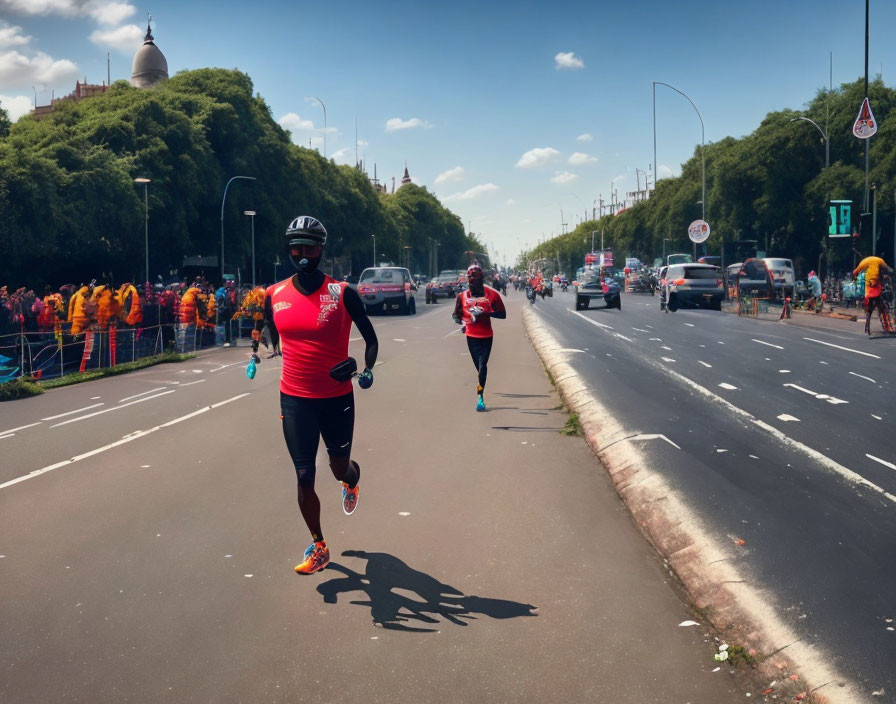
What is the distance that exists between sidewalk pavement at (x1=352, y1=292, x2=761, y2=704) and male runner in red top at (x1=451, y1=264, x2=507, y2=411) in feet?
2.89

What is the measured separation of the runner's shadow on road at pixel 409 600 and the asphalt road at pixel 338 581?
16 mm

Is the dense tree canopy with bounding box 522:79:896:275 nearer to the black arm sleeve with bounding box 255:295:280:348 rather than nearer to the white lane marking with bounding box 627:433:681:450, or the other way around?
the white lane marking with bounding box 627:433:681:450

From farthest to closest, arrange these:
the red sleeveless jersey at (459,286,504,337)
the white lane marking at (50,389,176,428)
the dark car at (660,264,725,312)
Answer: the dark car at (660,264,725,312) → the red sleeveless jersey at (459,286,504,337) → the white lane marking at (50,389,176,428)

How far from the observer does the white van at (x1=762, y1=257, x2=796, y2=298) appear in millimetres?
41000

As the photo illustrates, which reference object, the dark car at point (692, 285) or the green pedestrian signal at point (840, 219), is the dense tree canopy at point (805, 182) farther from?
the dark car at point (692, 285)

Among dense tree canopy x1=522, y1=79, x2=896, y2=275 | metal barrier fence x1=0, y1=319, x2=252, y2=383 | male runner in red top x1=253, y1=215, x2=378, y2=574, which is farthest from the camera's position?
dense tree canopy x1=522, y1=79, x2=896, y2=275

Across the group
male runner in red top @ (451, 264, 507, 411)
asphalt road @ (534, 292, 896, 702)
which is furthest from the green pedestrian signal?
male runner in red top @ (451, 264, 507, 411)

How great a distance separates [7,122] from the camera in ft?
133

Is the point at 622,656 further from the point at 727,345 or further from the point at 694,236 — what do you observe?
the point at 694,236

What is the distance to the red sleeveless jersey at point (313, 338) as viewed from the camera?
18.6 feet

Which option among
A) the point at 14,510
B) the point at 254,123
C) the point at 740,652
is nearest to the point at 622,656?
the point at 740,652

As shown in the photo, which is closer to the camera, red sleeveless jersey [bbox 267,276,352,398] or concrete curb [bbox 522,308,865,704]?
concrete curb [bbox 522,308,865,704]

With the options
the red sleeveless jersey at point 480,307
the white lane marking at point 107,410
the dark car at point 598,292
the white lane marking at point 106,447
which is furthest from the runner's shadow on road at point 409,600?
the dark car at point 598,292

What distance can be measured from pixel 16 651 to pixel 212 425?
22.5 ft
